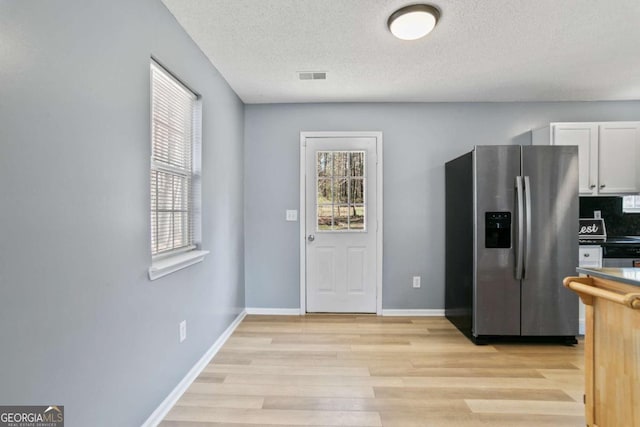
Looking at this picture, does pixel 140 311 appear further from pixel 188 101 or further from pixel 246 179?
pixel 246 179

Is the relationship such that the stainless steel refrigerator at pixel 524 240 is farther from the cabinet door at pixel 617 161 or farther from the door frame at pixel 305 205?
the door frame at pixel 305 205

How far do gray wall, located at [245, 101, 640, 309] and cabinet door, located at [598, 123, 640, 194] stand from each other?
524mm

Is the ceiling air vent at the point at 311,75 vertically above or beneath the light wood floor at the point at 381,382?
above

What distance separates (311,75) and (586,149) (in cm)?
284

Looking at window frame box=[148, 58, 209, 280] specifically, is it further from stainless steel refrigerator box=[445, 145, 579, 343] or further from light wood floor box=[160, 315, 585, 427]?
stainless steel refrigerator box=[445, 145, 579, 343]

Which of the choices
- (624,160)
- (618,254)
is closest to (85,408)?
(618,254)

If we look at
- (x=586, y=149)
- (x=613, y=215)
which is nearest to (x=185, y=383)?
(x=586, y=149)

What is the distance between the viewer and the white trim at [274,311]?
3.64 metres

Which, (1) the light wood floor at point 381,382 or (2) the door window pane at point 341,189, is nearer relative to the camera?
(1) the light wood floor at point 381,382

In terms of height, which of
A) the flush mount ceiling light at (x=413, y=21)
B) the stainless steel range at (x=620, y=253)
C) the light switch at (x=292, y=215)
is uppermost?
the flush mount ceiling light at (x=413, y=21)

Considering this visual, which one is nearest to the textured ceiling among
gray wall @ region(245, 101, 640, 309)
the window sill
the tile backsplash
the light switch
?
gray wall @ region(245, 101, 640, 309)

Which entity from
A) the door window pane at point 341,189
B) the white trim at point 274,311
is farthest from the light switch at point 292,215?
the white trim at point 274,311

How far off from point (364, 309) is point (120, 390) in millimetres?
2604

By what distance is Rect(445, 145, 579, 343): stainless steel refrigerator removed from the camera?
276 centimetres
